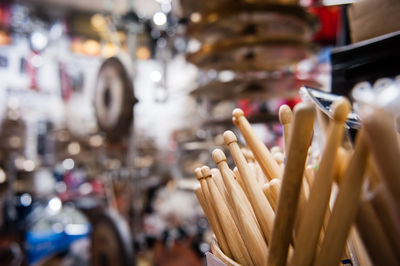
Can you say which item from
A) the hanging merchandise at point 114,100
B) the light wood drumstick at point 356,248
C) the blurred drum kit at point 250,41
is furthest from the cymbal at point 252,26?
the light wood drumstick at point 356,248

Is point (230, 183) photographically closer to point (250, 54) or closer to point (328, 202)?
point (328, 202)

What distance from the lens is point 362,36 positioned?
1.76 feet

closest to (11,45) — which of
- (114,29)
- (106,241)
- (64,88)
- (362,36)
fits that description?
(64,88)

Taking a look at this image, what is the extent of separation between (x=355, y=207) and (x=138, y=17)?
186 cm

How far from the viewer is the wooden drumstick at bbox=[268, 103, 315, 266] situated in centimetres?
20

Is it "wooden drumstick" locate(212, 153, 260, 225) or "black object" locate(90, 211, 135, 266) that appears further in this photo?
"black object" locate(90, 211, 135, 266)

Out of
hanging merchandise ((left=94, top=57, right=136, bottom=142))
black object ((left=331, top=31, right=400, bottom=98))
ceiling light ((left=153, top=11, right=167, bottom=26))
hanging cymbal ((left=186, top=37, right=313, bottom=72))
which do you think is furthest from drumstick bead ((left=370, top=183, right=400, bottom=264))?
ceiling light ((left=153, top=11, right=167, bottom=26))

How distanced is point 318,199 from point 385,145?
0.07m

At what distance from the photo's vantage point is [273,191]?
285mm

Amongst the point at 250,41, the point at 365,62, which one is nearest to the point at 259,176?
the point at 365,62

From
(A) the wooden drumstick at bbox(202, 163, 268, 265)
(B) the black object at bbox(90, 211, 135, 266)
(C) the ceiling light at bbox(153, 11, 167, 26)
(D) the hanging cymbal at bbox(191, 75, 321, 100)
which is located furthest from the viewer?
(C) the ceiling light at bbox(153, 11, 167, 26)

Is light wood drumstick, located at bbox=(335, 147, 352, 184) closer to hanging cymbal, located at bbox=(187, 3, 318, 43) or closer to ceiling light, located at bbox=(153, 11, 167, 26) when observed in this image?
hanging cymbal, located at bbox=(187, 3, 318, 43)

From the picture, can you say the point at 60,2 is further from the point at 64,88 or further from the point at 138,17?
the point at 138,17

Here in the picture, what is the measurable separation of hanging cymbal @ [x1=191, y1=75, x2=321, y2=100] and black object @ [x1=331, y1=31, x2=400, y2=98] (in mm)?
484
